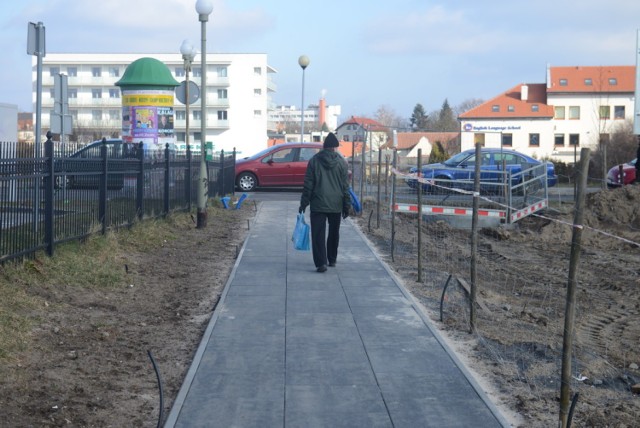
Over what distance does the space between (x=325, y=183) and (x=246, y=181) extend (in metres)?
16.0

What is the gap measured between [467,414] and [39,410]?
290 centimetres

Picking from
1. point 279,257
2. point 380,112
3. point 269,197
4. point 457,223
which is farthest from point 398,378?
point 380,112

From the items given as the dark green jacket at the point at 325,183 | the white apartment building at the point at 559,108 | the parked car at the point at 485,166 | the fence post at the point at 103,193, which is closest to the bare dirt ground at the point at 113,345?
the fence post at the point at 103,193

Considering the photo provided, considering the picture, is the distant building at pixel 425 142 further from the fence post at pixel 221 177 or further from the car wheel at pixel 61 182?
the car wheel at pixel 61 182

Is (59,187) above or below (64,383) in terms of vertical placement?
above

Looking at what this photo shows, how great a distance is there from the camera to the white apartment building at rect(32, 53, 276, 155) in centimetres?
7850

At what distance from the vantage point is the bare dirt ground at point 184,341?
5828 mm

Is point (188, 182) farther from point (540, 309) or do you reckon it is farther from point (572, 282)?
point (572, 282)

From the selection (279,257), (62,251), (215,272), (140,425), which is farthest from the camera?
(279,257)

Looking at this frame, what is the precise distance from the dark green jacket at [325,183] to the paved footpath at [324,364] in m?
1.01

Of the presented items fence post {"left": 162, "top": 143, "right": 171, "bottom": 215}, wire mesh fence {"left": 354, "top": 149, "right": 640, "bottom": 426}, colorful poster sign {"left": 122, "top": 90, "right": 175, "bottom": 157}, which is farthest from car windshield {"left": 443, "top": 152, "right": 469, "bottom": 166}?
fence post {"left": 162, "top": 143, "right": 171, "bottom": 215}

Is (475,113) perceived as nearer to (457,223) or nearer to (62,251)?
(457,223)

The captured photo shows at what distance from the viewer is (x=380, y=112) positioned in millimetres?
110750

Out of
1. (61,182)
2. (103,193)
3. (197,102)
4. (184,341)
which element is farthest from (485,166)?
(197,102)
